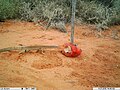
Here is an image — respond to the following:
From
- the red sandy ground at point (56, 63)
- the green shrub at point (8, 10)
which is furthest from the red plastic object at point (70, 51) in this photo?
the green shrub at point (8, 10)

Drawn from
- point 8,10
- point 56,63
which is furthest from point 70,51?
point 8,10

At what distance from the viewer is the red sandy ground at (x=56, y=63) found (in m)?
3.27

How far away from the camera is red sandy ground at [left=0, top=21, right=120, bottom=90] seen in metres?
3.27

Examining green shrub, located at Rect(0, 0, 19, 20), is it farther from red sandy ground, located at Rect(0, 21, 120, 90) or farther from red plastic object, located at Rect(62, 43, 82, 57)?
red plastic object, located at Rect(62, 43, 82, 57)

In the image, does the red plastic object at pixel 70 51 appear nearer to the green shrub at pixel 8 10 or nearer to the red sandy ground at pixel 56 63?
the red sandy ground at pixel 56 63

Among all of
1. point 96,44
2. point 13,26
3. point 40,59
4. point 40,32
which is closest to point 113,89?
point 40,59

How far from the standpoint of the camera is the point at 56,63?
3.76 m

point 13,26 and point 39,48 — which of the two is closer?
point 39,48

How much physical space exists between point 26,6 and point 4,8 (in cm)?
59

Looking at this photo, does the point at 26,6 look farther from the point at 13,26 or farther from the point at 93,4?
the point at 93,4

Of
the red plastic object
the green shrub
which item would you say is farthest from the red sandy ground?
the green shrub

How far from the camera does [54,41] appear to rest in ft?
14.8

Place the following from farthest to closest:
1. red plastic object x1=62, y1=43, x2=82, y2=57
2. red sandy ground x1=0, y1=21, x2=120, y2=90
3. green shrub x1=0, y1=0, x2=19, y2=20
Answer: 1. green shrub x1=0, y1=0, x2=19, y2=20
2. red plastic object x1=62, y1=43, x2=82, y2=57
3. red sandy ground x1=0, y1=21, x2=120, y2=90

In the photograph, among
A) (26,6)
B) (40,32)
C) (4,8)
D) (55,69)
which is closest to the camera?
(55,69)
